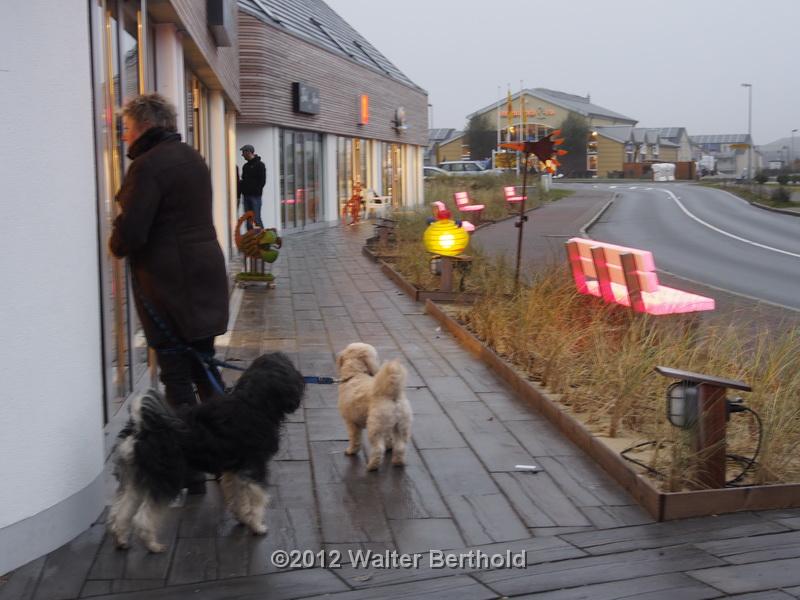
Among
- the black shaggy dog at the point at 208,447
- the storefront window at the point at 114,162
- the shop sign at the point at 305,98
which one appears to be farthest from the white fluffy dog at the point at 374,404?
the shop sign at the point at 305,98

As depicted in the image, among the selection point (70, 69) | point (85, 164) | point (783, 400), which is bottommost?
point (783, 400)

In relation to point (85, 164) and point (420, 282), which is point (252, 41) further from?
point (85, 164)

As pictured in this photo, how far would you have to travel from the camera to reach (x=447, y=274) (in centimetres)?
1350

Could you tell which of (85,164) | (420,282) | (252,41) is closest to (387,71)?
(252,41)

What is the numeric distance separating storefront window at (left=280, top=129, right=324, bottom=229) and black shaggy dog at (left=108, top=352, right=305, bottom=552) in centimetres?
2237

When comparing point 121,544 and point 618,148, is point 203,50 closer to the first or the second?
point 121,544

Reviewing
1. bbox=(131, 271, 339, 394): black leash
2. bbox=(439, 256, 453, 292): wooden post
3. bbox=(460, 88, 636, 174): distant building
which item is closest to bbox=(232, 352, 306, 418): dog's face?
bbox=(131, 271, 339, 394): black leash

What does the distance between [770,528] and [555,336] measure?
11.8 ft

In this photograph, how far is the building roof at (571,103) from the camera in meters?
112

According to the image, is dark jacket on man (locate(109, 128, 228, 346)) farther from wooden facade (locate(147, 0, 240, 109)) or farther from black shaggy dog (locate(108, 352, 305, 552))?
wooden facade (locate(147, 0, 240, 109))

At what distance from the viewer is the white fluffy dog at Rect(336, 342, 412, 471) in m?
5.89

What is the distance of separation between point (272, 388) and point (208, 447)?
1.28 ft

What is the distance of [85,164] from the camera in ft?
16.2

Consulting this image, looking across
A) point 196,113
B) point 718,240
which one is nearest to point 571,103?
point 718,240
